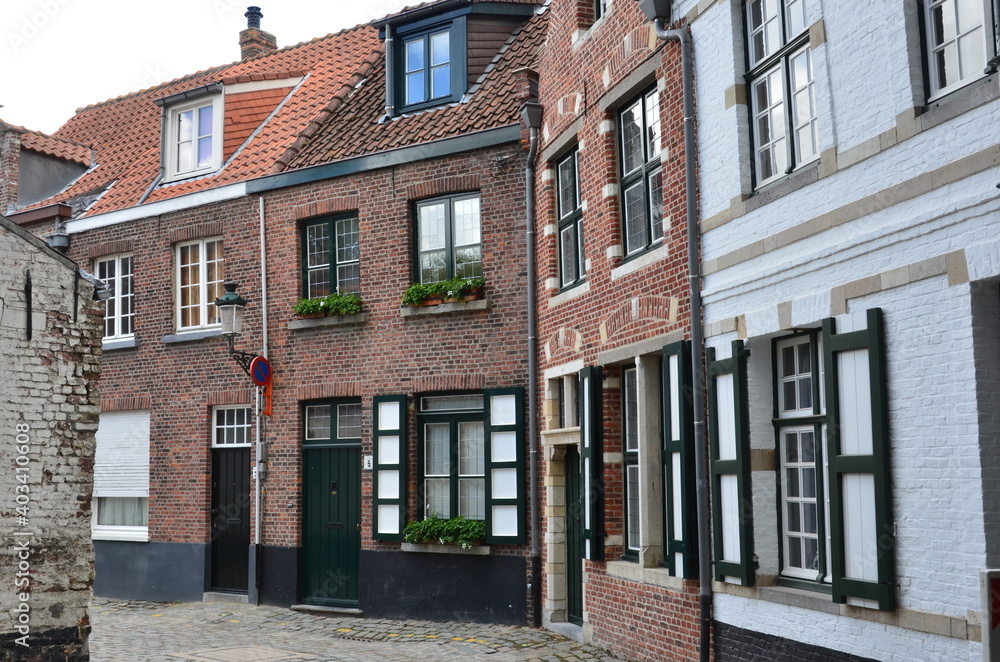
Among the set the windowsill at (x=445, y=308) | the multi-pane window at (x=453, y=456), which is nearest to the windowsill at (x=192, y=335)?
the windowsill at (x=445, y=308)

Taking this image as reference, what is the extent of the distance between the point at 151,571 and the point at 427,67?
8.58m

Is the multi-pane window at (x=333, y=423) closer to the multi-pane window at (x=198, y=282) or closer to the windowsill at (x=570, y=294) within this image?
the multi-pane window at (x=198, y=282)

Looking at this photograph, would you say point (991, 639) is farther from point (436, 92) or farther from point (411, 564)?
point (436, 92)

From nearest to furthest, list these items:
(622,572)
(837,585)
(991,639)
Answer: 1. (991,639)
2. (837,585)
3. (622,572)

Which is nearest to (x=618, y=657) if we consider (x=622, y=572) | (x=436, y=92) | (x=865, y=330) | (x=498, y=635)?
(x=622, y=572)

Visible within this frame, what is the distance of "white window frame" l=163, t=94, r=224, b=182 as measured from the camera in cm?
1730

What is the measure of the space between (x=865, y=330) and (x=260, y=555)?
10.5 meters

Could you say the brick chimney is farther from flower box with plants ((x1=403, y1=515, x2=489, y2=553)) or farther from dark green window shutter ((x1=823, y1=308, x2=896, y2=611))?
dark green window shutter ((x1=823, y1=308, x2=896, y2=611))

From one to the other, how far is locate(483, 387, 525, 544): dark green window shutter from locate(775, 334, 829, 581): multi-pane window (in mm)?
5057

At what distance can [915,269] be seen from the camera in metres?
6.75

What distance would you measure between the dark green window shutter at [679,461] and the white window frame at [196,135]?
32.5 feet

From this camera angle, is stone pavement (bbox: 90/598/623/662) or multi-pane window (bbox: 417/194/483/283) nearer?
stone pavement (bbox: 90/598/623/662)

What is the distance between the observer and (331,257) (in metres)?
15.4

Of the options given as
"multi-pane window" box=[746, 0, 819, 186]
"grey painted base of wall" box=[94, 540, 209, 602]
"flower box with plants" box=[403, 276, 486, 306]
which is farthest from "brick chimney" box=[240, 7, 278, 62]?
"multi-pane window" box=[746, 0, 819, 186]
